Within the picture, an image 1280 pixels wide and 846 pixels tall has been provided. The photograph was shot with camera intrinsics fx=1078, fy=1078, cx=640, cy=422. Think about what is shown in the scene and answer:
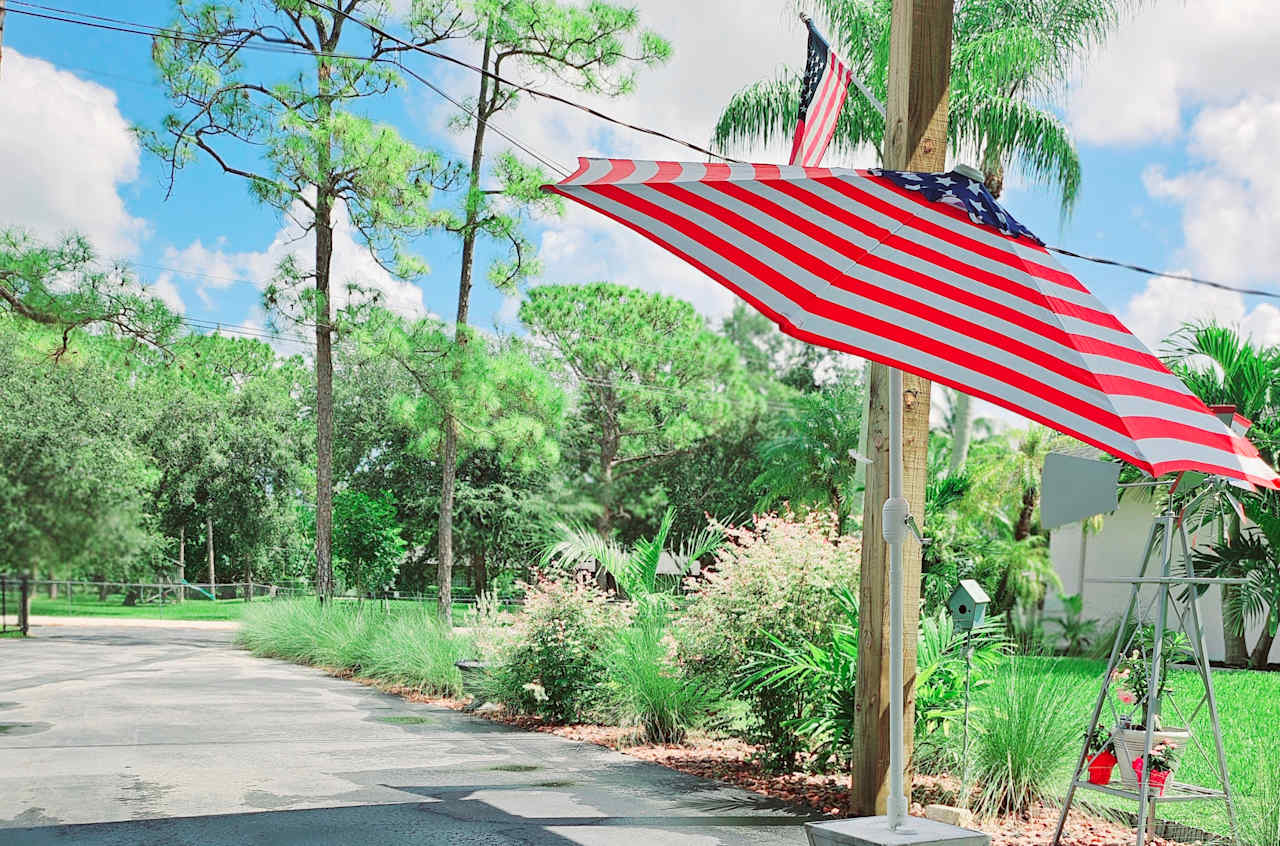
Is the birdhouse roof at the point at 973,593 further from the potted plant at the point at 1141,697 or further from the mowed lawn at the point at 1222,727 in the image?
the mowed lawn at the point at 1222,727

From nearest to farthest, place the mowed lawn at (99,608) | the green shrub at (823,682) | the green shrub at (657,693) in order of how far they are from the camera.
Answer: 1. the mowed lawn at (99,608)
2. the green shrub at (823,682)
3. the green shrub at (657,693)

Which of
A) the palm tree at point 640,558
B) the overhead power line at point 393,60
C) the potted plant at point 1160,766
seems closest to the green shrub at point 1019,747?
the potted plant at point 1160,766

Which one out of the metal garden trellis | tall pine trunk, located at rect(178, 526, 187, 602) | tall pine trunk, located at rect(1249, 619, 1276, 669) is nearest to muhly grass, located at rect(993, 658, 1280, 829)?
tall pine trunk, located at rect(1249, 619, 1276, 669)

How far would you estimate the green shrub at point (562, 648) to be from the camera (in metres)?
9.07

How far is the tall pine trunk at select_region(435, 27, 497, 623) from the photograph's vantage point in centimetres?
1600

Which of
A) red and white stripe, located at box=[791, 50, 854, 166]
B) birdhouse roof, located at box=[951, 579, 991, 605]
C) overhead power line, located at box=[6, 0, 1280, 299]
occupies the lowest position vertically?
birdhouse roof, located at box=[951, 579, 991, 605]

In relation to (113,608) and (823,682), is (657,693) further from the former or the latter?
(113,608)

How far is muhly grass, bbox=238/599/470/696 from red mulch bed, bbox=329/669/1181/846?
1.80 metres

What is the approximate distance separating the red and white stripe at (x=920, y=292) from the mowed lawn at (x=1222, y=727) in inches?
89.9

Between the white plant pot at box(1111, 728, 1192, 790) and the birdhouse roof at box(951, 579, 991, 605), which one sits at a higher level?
the birdhouse roof at box(951, 579, 991, 605)

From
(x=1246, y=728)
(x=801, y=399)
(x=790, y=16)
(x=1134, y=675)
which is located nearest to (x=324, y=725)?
(x=1134, y=675)

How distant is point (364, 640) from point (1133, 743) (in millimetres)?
8972

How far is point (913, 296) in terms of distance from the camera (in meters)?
3.44

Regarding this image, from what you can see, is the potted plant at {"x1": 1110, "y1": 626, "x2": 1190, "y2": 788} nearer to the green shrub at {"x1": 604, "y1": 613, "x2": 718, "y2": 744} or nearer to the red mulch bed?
the red mulch bed
